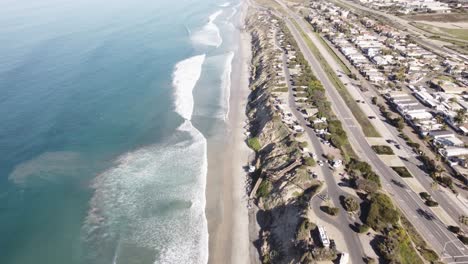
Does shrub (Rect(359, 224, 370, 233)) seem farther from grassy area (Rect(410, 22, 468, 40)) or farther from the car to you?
grassy area (Rect(410, 22, 468, 40))

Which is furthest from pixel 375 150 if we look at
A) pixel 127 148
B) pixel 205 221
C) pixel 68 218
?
pixel 68 218

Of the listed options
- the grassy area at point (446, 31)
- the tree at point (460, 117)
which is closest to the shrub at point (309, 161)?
the tree at point (460, 117)

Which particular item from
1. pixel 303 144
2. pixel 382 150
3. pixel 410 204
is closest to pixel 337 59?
pixel 382 150

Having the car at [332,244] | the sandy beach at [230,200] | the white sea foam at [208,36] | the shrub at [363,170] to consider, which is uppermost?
the white sea foam at [208,36]

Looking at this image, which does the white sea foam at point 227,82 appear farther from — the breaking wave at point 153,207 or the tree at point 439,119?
the tree at point 439,119

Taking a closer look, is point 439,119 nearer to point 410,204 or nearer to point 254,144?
point 410,204

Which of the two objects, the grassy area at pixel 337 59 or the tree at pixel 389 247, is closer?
the tree at pixel 389 247
